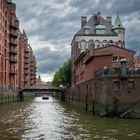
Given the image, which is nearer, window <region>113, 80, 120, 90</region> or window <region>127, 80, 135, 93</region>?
window <region>127, 80, 135, 93</region>

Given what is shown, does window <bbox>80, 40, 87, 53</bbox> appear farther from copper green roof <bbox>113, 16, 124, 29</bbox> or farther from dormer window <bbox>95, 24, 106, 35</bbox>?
copper green roof <bbox>113, 16, 124, 29</bbox>

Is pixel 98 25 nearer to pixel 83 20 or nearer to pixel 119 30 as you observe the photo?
pixel 119 30

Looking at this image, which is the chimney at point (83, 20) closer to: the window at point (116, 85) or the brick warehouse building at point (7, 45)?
the brick warehouse building at point (7, 45)

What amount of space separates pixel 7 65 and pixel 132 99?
68542 mm

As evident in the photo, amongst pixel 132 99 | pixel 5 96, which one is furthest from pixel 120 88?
pixel 5 96

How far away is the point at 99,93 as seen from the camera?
161 ft

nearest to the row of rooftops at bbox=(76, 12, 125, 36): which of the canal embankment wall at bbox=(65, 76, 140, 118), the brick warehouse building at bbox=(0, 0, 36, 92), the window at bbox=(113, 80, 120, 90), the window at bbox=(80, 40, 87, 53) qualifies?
the window at bbox=(80, 40, 87, 53)

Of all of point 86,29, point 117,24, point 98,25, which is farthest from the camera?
point 117,24

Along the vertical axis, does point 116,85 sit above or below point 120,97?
above

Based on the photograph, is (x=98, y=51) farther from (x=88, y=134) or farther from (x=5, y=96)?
(x=5, y=96)

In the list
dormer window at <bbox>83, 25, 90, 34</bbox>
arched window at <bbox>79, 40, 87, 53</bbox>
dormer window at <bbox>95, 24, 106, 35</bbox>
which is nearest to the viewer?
arched window at <bbox>79, 40, 87, 53</bbox>

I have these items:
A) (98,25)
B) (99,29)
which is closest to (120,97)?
(99,29)

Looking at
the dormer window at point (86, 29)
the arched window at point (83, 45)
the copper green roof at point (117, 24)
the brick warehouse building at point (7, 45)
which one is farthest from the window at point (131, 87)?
the copper green roof at point (117, 24)

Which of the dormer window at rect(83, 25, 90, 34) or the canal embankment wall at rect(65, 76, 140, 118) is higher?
the dormer window at rect(83, 25, 90, 34)
